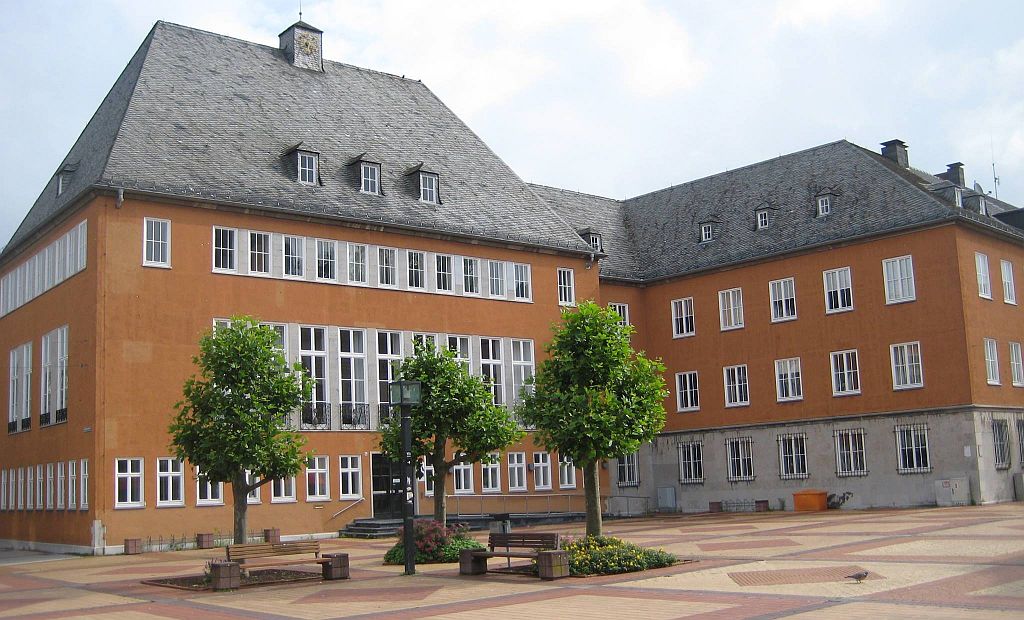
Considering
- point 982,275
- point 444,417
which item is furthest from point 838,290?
point 444,417

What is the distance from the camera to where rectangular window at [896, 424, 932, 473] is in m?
40.1

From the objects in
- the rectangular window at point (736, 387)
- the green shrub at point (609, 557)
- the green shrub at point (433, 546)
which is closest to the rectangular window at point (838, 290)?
the rectangular window at point (736, 387)

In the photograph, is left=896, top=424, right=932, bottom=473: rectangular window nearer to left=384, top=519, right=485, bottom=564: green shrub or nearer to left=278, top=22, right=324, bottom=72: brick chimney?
left=384, top=519, right=485, bottom=564: green shrub

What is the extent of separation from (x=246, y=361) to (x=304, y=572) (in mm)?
4680

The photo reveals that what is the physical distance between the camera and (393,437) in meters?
26.2

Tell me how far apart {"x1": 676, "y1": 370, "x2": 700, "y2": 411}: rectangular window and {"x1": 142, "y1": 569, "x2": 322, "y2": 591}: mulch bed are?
96.5ft

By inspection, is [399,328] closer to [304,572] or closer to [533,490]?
[533,490]

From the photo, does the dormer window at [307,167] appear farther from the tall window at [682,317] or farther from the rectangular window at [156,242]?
the tall window at [682,317]

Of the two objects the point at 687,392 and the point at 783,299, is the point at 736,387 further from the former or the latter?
the point at 783,299

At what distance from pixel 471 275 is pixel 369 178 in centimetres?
546

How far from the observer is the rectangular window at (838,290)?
43344 millimetres

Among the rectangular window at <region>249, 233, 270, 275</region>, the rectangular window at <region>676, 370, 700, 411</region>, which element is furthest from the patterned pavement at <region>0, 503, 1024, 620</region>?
the rectangular window at <region>676, 370, 700, 411</region>

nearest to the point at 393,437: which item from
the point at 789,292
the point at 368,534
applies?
the point at 368,534

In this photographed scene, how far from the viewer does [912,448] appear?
4044 cm
